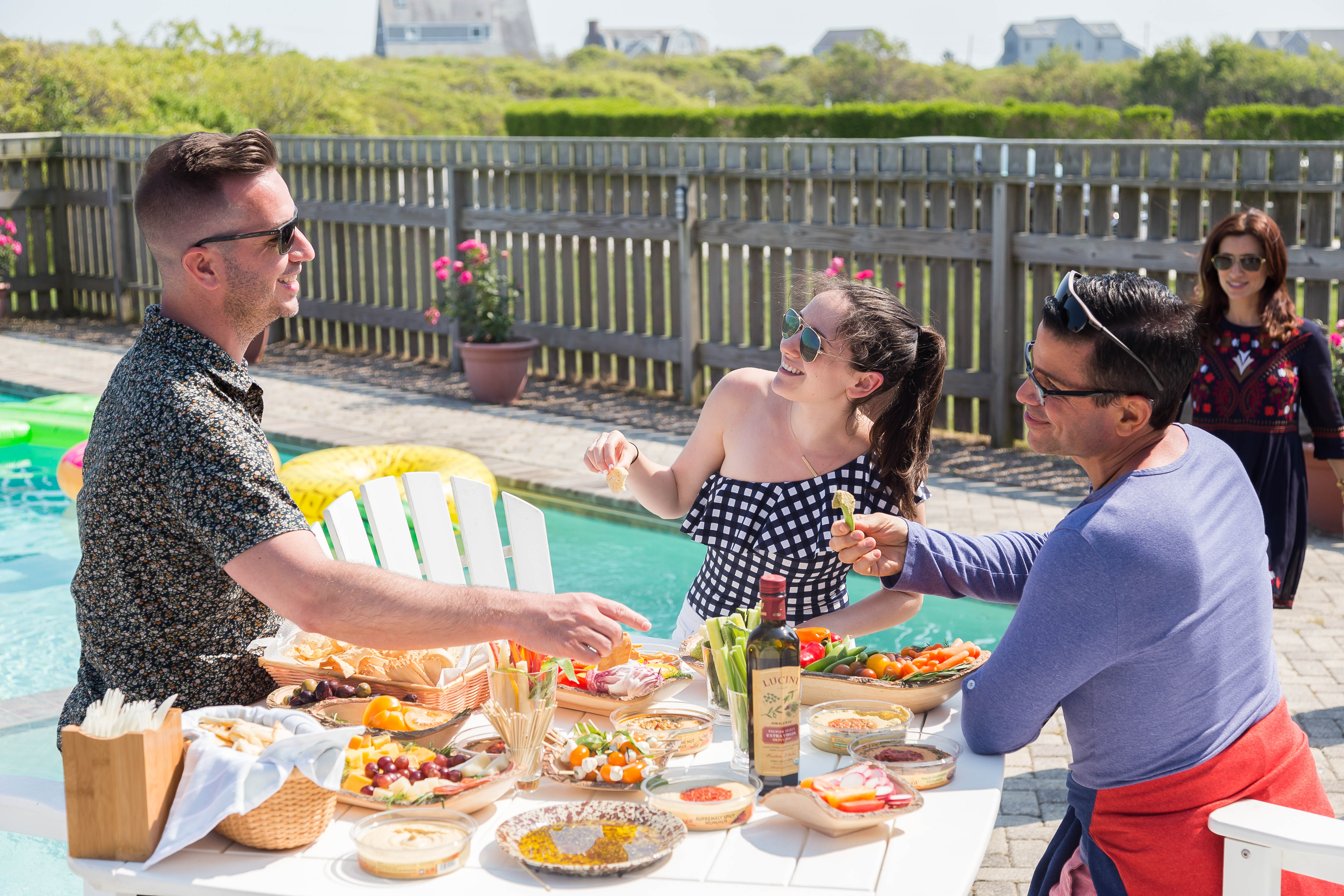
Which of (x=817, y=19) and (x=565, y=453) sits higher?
(x=817, y=19)

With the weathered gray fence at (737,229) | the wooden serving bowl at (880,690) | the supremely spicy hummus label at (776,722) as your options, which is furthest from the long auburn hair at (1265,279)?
the supremely spicy hummus label at (776,722)

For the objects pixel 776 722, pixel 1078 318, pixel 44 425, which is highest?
pixel 1078 318

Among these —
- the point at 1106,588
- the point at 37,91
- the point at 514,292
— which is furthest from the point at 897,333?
the point at 37,91

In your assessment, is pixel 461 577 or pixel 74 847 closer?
pixel 74 847

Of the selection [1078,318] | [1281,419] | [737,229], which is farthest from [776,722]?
[737,229]

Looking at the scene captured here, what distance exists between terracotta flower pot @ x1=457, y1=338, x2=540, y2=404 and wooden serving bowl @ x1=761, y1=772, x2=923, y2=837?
779cm

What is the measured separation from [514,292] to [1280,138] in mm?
22072

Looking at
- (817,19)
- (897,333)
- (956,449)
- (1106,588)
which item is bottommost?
(956,449)

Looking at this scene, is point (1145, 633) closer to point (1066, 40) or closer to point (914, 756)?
point (914, 756)

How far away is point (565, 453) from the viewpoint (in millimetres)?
7875

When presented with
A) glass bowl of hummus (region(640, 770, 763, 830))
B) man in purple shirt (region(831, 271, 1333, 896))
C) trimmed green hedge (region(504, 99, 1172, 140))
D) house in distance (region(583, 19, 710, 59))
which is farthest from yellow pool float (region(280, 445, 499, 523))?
house in distance (region(583, 19, 710, 59))

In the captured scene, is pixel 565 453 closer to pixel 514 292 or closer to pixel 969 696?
pixel 514 292

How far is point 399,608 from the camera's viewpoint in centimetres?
196

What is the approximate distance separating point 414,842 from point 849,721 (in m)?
0.83
